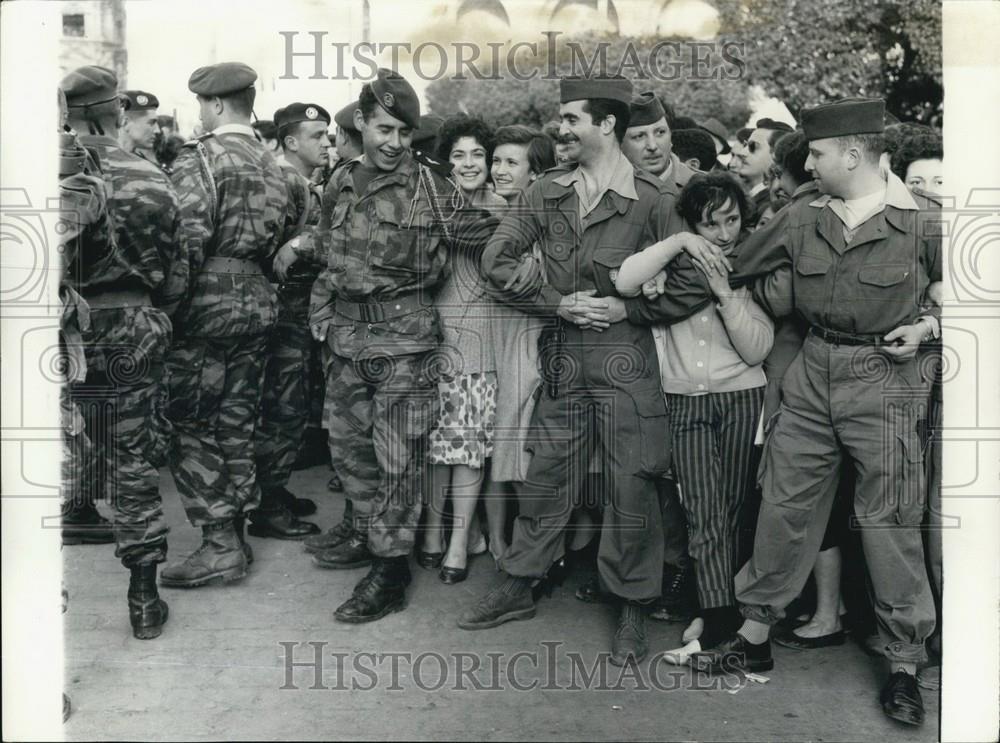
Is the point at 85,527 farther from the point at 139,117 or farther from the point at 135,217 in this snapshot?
the point at 139,117

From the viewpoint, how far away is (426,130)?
544 cm

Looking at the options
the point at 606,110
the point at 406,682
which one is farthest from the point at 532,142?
the point at 406,682

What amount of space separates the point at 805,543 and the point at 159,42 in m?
3.25

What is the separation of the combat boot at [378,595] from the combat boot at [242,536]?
70cm

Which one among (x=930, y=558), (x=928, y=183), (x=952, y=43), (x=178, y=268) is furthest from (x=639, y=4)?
(x=930, y=558)

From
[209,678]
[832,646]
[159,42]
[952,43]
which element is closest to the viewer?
[952,43]

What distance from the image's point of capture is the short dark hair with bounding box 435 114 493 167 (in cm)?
477

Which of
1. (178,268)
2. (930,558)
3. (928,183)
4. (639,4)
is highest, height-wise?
(639,4)

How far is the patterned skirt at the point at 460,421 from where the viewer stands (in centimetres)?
459

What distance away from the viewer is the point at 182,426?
4.59m

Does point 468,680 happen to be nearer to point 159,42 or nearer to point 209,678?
point 209,678

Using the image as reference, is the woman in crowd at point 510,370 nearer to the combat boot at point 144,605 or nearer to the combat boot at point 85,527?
the combat boot at point 144,605

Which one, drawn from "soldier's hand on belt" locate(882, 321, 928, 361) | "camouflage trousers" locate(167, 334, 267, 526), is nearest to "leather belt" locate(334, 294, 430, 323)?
"camouflage trousers" locate(167, 334, 267, 526)

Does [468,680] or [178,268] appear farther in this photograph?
[178,268]
